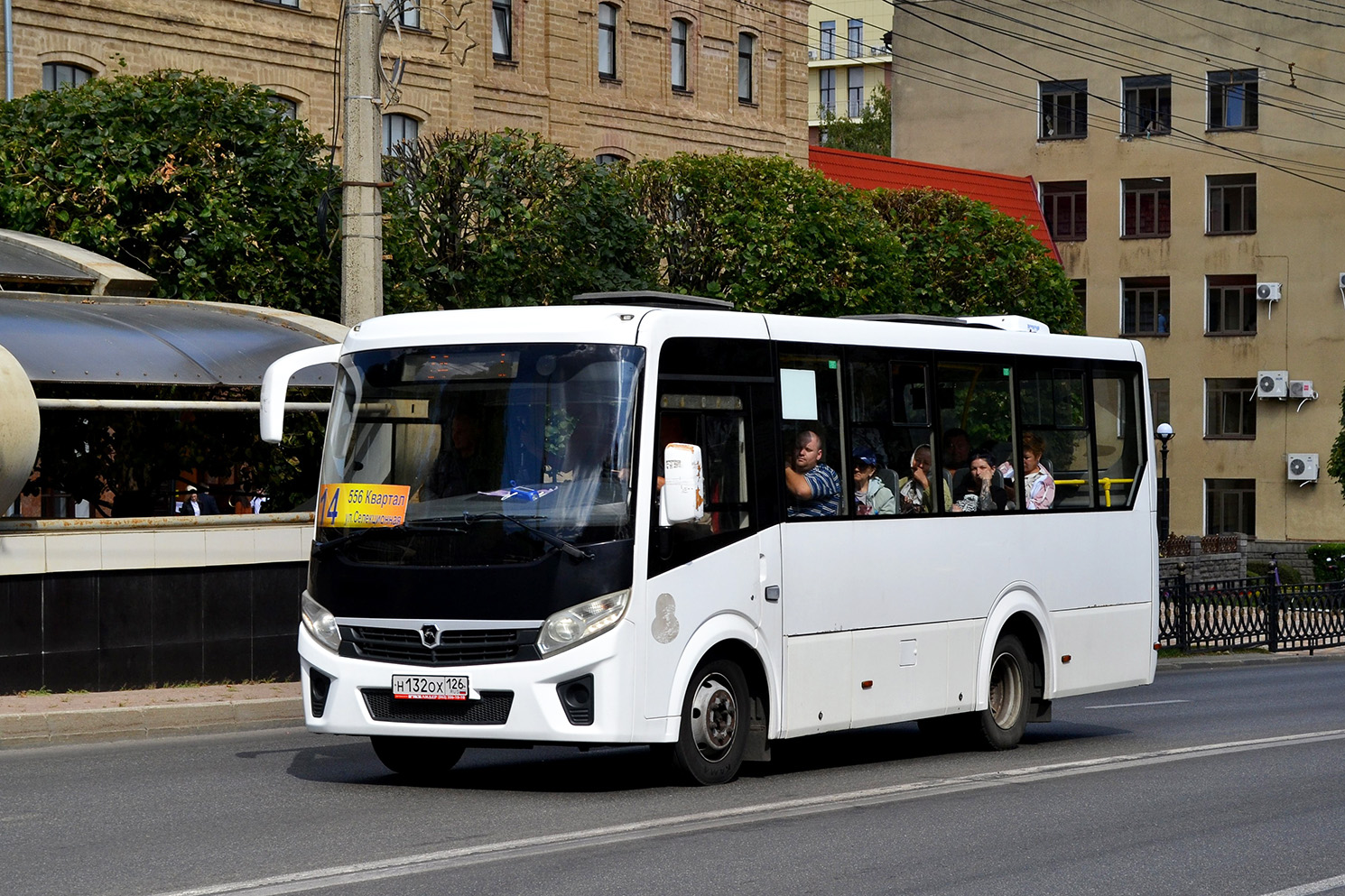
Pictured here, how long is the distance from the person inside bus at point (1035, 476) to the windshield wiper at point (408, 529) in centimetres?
470

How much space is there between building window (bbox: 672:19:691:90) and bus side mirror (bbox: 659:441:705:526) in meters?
38.3

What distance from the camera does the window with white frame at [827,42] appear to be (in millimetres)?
109438

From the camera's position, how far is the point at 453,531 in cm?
1013

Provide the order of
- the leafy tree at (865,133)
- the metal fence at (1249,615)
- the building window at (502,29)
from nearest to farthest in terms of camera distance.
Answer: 1. the metal fence at (1249,615)
2. the building window at (502,29)
3. the leafy tree at (865,133)

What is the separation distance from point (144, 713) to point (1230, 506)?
171ft

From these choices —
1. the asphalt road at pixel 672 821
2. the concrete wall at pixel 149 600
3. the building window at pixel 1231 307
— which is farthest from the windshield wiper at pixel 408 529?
the building window at pixel 1231 307

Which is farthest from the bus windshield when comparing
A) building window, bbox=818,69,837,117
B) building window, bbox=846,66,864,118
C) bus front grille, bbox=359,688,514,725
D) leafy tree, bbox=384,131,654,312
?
building window, bbox=818,69,837,117

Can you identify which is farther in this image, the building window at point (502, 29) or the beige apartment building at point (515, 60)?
the building window at point (502, 29)

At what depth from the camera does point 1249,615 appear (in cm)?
3075

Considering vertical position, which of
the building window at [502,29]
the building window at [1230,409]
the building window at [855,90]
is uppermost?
the building window at [855,90]

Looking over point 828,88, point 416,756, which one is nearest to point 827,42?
point 828,88

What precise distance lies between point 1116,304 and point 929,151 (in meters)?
8.71

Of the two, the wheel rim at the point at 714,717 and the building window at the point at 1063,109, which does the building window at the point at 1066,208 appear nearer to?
the building window at the point at 1063,109

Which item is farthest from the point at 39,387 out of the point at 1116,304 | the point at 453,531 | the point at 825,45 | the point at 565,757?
the point at 825,45
